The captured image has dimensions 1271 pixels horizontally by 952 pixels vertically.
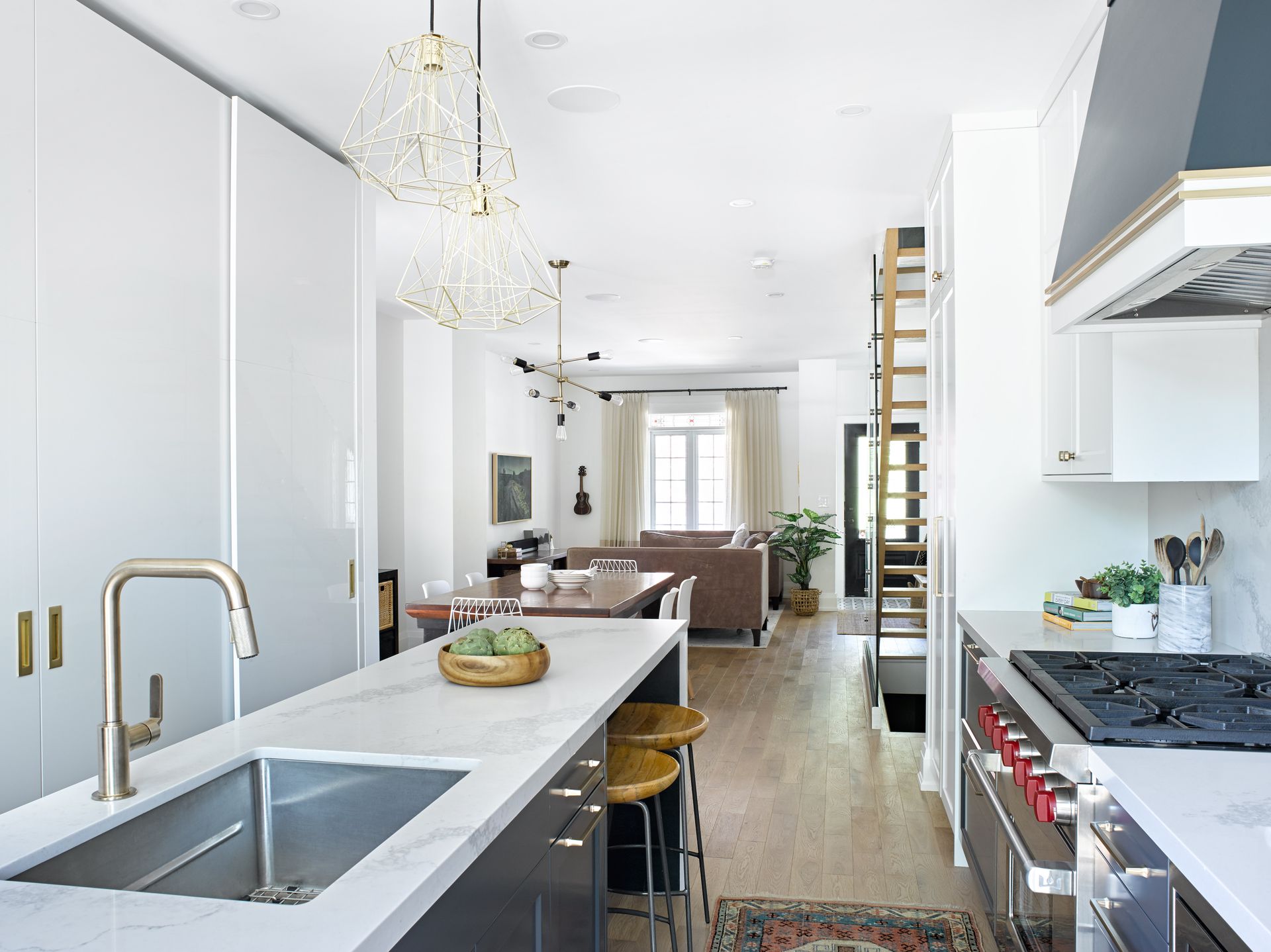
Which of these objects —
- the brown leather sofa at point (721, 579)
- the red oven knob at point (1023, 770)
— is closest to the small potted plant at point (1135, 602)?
the red oven knob at point (1023, 770)

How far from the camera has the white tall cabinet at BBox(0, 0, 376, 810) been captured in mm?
2350

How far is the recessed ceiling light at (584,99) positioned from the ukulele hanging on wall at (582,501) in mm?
8164

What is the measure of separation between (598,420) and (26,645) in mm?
9277

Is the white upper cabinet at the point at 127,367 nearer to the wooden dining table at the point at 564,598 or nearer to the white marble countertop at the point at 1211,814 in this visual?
the wooden dining table at the point at 564,598

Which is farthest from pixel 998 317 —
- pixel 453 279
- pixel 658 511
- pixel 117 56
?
pixel 658 511

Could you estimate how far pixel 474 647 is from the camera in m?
2.15

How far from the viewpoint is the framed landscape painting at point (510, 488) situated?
9625 mm

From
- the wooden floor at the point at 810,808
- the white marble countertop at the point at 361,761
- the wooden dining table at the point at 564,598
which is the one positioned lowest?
the wooden floor at the point at 810,808

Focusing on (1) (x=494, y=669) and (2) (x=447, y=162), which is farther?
(2) (x=447, y=162)

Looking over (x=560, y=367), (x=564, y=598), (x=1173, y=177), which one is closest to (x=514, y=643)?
(x=1173, y=177)

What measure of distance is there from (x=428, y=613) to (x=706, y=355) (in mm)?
5902

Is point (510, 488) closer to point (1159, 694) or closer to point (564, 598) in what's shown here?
point (564, 598)

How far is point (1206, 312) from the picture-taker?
2232mm

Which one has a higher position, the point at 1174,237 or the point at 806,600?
the point at 1174,237
